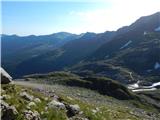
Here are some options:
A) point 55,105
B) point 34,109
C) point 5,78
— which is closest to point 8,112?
point 34,109

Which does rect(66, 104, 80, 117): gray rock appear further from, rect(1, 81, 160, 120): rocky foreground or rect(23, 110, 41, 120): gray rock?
rect(23, 110, 41, 120): gray rock

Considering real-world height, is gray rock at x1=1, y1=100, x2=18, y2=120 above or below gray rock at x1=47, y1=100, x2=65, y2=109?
above

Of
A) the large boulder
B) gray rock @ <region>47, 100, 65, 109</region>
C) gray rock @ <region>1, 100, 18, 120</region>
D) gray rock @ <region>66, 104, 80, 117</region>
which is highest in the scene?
the large boulder

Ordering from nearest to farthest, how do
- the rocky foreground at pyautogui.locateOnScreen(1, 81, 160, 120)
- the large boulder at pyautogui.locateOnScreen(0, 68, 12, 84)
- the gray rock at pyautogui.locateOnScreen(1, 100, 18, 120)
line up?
the gray rock at pyautogui.locateOnScreen(1, 100, 18, 120), the rocky foreground at pyautogui.locateOnScreen(1, 81, 160, 120), the large boulder at pyautogui.locateOnScreen(0, 68, 12, 84)

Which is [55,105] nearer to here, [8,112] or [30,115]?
[30,115]

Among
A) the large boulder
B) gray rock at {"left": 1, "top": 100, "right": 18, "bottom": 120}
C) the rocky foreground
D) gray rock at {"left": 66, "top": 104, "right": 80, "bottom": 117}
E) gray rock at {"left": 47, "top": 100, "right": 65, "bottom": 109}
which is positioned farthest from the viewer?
gray rock at {"left": 66, "top": 104, "right": 80, "bottom": 117}

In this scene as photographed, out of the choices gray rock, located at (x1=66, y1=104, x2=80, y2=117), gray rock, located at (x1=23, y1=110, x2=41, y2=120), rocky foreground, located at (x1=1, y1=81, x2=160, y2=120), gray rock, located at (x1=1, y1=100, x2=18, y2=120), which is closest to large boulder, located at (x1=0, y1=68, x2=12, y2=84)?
rocky foreground, located at (x1=1, y1=81, x2=160, y2=120)

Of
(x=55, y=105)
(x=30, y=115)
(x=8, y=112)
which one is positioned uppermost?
(x=8, y=112)

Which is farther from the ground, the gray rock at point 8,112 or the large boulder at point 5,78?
the large boulder at point 5,78

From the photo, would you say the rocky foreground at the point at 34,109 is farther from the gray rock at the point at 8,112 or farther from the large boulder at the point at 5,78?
the large boulder at the point at 5,78

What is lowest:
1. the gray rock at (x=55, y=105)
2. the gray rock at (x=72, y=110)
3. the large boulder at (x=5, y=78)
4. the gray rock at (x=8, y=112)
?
the gray rock at (x=72, y=110)

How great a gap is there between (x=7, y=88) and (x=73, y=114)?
540cm

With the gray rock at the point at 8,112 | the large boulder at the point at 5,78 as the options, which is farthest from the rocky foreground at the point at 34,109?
the large boulder at the point at 5,78

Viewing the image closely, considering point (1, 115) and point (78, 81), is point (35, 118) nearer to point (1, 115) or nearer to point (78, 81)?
point (1, 115)
